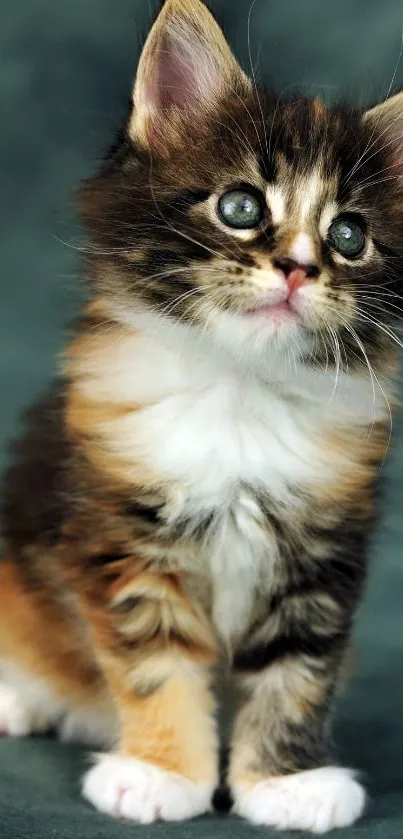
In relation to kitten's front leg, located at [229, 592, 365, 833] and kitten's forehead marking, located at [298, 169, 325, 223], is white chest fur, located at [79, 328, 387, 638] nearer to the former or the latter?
kitten's front leg, located at [229, 592, 365, 833]

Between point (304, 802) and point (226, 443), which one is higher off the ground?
point (226, 443)

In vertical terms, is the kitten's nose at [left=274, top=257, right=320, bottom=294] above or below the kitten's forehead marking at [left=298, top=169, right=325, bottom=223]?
below

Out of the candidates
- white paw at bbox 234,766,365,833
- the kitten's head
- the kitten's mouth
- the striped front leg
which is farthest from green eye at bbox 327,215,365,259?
white paw at bbox 234,766,365,833

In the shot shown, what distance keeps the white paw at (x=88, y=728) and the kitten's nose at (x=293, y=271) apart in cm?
79

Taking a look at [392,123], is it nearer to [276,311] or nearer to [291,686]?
[276,311]

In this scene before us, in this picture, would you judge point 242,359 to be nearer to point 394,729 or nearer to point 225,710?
point 225,710

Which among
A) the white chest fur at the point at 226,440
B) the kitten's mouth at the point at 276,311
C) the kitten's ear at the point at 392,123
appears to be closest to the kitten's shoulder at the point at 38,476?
the white chest fur at the point at 226,440

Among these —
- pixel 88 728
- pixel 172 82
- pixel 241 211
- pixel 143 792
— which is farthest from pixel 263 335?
pixel 88 728

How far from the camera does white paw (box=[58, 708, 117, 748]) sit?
2.19 m

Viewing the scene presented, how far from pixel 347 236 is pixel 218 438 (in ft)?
1.07

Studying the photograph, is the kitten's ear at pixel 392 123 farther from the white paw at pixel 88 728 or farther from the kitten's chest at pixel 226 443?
the white paw at pixel 88 728

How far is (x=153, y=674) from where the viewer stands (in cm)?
192

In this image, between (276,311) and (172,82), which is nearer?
(276,311)

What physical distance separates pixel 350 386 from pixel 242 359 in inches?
8.0
